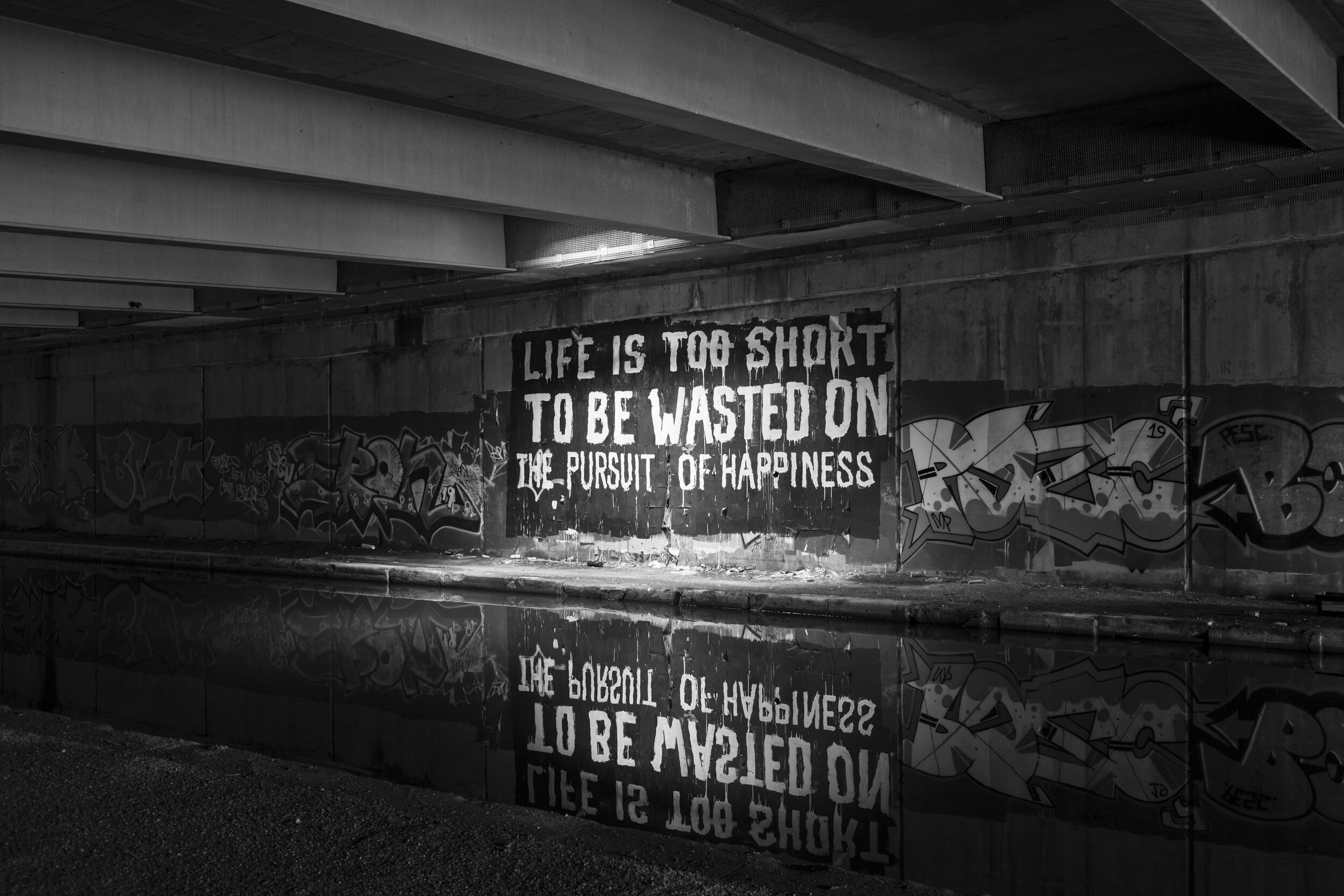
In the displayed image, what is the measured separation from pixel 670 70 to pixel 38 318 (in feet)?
62.0

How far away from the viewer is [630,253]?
15758mm

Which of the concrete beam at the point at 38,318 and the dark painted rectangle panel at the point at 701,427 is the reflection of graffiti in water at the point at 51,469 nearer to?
the concrete beam at the point at 38,318

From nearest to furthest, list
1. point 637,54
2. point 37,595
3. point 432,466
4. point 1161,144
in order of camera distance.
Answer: point 637,54 < point 1161,144 < point 37,595 < point 432,466

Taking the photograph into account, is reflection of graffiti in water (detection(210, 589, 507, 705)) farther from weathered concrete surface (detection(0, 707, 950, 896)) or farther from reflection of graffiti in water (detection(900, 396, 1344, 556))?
reflection of graffiti in water (detection(900, 396, 1344, 556))

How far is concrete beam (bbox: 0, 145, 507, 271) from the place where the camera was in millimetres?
12016

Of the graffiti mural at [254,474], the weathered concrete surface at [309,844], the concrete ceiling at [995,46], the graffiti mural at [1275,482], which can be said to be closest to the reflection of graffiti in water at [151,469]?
the graffiti mural at [254,474]

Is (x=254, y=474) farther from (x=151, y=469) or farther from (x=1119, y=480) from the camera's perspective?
(x=1119, y=480)

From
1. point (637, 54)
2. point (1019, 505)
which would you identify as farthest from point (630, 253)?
point (637, 54)

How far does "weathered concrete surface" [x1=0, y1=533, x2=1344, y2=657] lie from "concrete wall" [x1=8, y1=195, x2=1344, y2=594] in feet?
1.53

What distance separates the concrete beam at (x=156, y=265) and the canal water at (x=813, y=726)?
16.8 feet

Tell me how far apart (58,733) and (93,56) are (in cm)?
537

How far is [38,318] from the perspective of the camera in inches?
898

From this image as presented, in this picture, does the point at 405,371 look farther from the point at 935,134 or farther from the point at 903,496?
the point at 935,134

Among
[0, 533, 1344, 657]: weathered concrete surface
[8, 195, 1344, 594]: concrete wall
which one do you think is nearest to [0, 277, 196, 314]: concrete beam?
[8, 195, 1344, 594]: concrete wall
